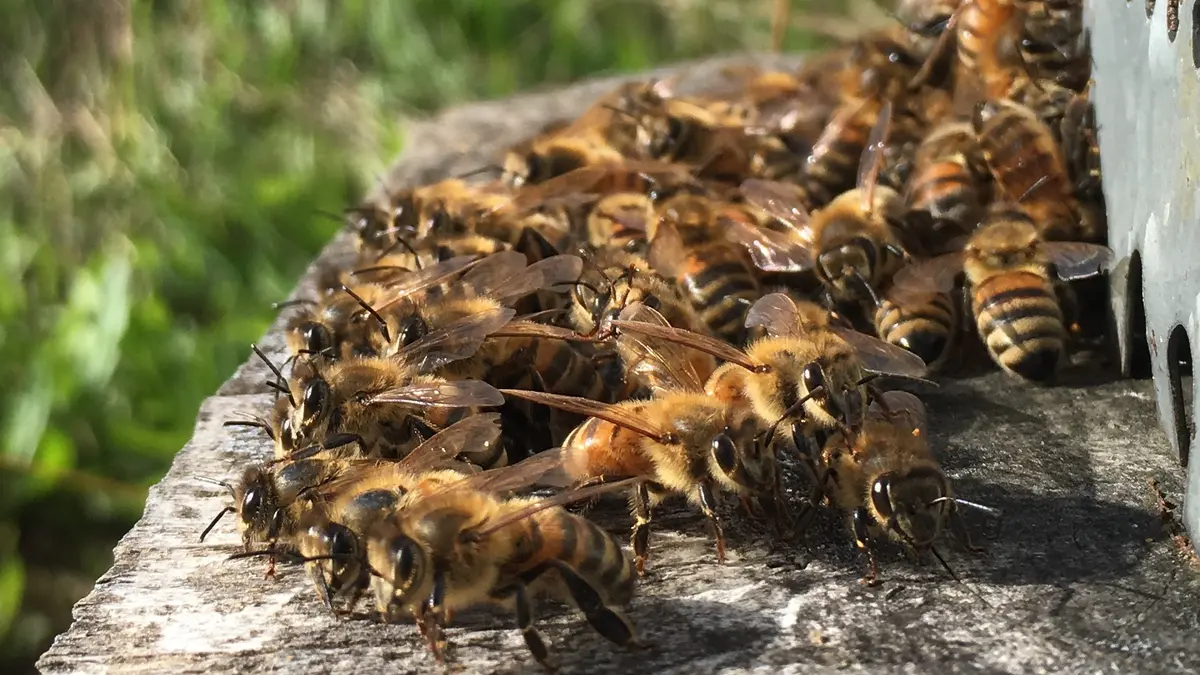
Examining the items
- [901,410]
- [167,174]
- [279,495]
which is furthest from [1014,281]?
[167,174]

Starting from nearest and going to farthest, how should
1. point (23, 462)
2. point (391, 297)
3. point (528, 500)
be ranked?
point (528, 500), point (391, 297), point (23, 462)

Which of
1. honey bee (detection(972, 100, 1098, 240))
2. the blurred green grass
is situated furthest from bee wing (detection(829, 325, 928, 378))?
the blurred green grass

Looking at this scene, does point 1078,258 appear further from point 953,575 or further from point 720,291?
point 953,575

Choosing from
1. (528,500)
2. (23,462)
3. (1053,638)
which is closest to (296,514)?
(528,500)

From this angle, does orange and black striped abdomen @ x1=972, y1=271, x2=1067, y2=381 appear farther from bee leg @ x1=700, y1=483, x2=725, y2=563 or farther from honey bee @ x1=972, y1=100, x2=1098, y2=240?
bee leg @ x1=700, y1=483, x2=725, y2=563

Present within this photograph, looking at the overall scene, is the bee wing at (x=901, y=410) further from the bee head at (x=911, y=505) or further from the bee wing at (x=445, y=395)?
the bee wing at (x=445, y=395)

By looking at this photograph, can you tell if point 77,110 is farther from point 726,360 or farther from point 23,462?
point 726,360

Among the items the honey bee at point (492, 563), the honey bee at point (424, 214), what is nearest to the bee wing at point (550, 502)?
the honey bee at point (492, 563)
